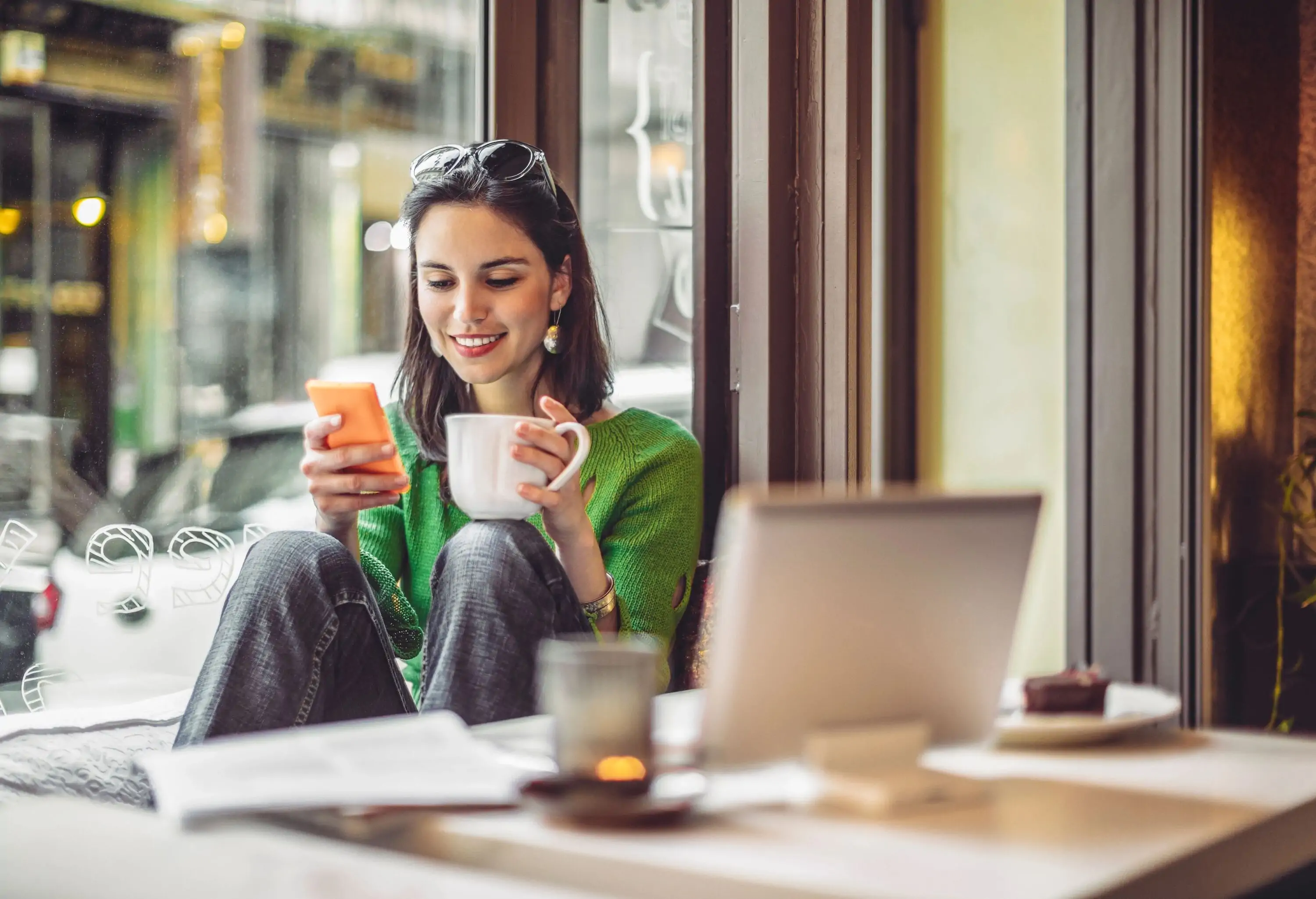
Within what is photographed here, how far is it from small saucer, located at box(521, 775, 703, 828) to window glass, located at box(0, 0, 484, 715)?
1.08m

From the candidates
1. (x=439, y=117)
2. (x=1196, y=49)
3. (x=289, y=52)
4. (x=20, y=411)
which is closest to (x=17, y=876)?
(x=20, y=411)

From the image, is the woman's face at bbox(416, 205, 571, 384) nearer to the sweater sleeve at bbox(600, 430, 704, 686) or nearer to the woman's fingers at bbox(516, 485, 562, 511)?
the sweater sleeve at bbox(600, 430, 704, 686)

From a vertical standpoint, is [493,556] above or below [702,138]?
below

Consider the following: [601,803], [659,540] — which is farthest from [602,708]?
[659,540]

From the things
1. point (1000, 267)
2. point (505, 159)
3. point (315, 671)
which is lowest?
point (315, 671)

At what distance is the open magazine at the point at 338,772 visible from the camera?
73cm

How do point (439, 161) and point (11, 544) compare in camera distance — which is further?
point (439, 161)

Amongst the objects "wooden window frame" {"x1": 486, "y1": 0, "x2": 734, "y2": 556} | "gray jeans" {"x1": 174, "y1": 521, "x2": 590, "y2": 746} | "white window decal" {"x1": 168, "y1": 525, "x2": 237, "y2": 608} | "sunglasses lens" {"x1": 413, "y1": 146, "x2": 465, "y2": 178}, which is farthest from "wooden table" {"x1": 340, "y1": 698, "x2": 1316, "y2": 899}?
"wooden window frame" {"x1": 486, "y1": 0, "x2": 734, "y2": 556}

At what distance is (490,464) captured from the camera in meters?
1.44

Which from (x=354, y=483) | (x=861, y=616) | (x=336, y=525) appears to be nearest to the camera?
(x=861, y=616)

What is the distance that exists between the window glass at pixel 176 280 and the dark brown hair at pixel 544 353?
0.48 ft

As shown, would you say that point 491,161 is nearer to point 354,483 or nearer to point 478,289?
point 478,289

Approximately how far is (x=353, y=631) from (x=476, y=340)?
567mm

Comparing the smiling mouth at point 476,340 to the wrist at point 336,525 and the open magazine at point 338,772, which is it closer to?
the wrist at point 336,525
